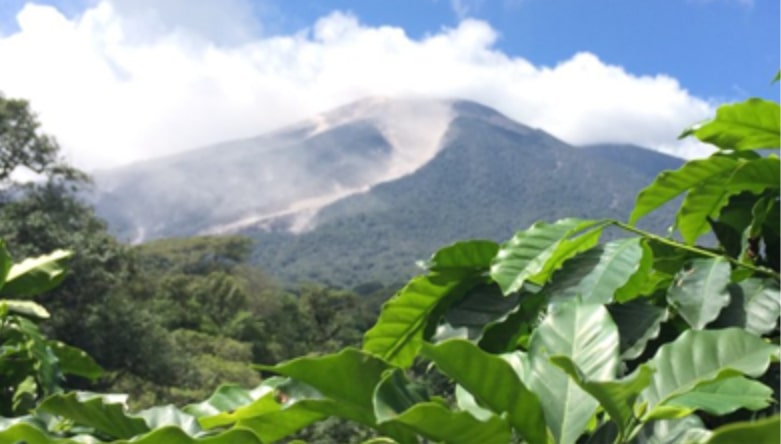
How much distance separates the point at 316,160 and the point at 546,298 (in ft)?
486

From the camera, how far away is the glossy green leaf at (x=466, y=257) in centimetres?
88

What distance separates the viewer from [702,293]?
2.61 ft

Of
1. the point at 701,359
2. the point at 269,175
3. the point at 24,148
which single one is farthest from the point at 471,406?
the point at 269,175

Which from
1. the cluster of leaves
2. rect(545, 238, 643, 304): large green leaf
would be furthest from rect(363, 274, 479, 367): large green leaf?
rect(545, 238, 643, 304): large green leaf

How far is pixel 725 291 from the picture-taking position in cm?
81

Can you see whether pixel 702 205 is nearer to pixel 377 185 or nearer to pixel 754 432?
pixel 754 432

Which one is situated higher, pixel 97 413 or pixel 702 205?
pixel 702 205

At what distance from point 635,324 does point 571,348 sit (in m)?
0.23

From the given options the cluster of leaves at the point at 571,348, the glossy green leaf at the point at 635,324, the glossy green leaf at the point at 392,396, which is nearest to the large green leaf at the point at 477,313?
the cluster of leaves at the point at 571,348

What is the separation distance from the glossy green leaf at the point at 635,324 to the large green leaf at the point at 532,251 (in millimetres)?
84

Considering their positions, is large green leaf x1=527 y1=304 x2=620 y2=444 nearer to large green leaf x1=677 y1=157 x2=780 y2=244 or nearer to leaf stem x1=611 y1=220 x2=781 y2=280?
leaf stem x1=611 y1=220 x2=781 y2=280

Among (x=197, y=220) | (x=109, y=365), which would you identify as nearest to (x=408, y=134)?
(x=197, y=220)

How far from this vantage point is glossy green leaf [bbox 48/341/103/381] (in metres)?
1.62

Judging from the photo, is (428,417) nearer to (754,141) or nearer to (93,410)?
(93,410)
